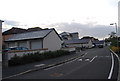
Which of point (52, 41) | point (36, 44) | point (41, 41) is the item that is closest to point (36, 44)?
point (36, 44)

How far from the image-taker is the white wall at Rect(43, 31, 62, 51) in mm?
35312

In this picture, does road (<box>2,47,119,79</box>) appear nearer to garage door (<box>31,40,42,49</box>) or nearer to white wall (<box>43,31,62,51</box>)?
garage door (<box>31,40,42,49</box>)

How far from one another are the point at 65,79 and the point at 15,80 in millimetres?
2748

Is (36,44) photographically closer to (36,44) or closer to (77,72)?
(36,44)

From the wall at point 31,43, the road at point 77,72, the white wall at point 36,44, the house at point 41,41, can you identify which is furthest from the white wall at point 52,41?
the road at point 77,72

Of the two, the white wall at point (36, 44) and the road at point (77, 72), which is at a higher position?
the white wall at point (36, 44)

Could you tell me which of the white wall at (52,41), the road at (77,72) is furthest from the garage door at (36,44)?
the road at (77,72)

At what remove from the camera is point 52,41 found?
37312mm

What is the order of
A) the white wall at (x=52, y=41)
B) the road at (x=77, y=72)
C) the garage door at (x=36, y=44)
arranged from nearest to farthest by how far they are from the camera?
the road at (x=77, y=72) → the garage door at (x=36, y=44) → the white wall at (x=52, y=41)

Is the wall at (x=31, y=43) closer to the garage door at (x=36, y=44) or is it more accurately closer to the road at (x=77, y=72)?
the garage door at (x=36, y=44)

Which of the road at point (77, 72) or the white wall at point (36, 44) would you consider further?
the white wall at point (36, 44)

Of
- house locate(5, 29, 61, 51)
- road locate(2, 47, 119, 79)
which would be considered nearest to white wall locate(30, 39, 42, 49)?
house locate(5, 29, 61, 51)

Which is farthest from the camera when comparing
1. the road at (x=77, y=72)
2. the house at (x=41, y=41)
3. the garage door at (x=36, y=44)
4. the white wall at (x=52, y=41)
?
the white wall at (x=52, y=41)

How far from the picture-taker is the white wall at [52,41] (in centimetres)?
3531
